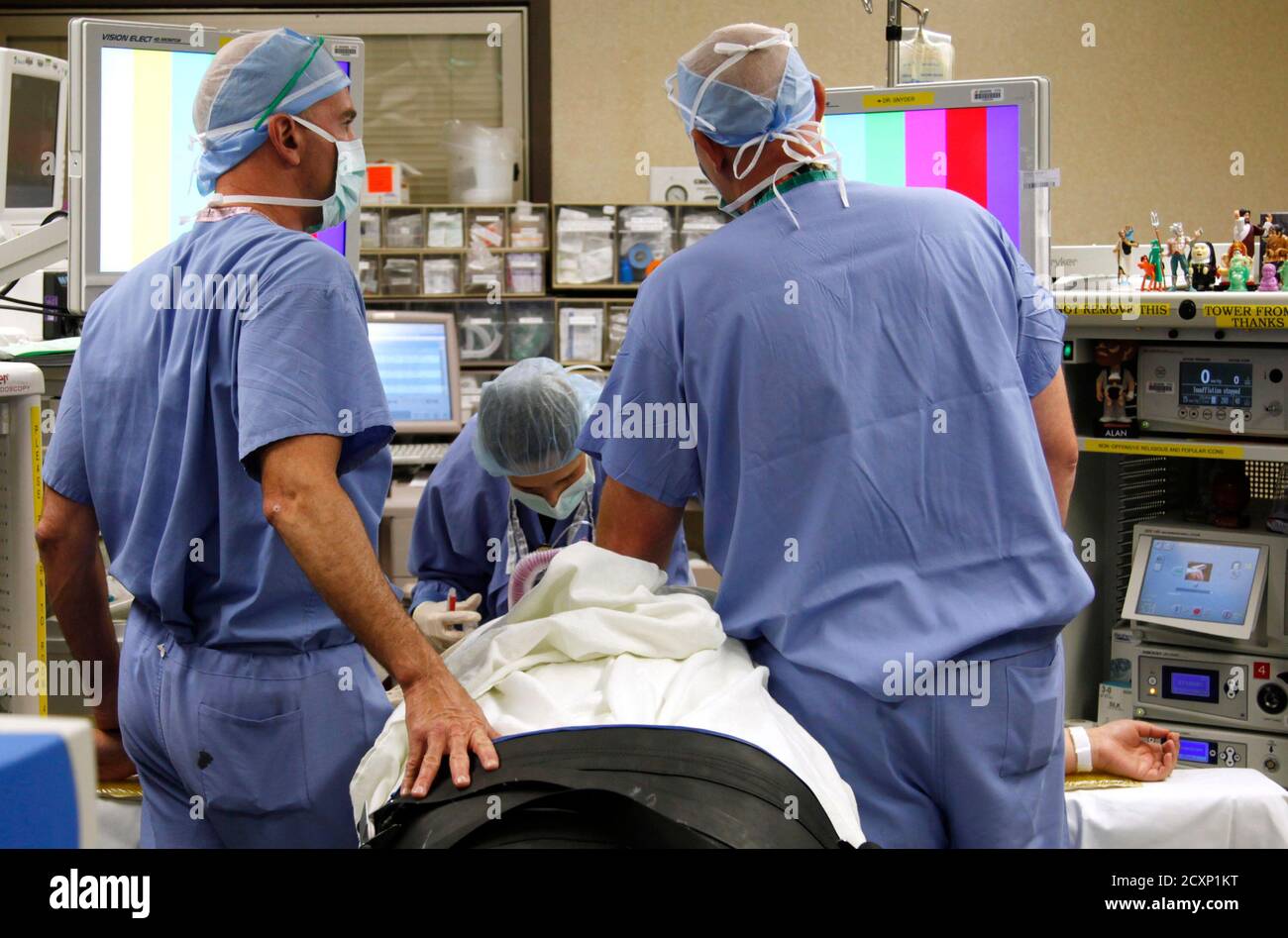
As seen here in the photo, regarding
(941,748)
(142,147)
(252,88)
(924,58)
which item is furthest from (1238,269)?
(142,147)

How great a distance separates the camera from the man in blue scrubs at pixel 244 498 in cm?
135

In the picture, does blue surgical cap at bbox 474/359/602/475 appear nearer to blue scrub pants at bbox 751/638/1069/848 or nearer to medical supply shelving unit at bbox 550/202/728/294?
blue scrub pants at bbox 751/638/1069/848

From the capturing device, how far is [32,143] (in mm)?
2779

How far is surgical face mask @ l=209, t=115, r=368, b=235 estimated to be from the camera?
1.57 meters

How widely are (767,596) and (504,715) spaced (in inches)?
13.6

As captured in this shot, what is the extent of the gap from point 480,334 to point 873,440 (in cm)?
337

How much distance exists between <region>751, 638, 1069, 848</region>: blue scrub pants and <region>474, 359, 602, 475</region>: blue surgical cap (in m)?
0.80

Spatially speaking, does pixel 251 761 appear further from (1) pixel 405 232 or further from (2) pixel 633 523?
(1) pixel 405 232

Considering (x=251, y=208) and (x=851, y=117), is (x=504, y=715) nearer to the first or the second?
(x=251, y=208)

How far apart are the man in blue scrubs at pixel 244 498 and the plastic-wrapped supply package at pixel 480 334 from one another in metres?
3.01

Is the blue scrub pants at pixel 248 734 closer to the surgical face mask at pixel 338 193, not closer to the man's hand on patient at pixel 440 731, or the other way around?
the man's hand on patient at pixel 440 731

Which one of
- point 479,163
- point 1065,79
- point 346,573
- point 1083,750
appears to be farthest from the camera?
point 1065,79

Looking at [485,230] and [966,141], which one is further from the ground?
[485,230]
